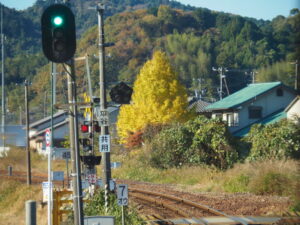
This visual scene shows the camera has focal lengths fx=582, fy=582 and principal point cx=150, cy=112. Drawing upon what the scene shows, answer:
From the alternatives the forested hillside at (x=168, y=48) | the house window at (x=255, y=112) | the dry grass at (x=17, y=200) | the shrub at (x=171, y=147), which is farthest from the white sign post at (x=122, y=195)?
the house window at (x=255, y=112)

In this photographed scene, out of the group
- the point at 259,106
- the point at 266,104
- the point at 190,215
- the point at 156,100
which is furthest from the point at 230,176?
the point at 266,104

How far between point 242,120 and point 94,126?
92.8 feet

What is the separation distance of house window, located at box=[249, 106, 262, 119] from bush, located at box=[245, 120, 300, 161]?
12.5m

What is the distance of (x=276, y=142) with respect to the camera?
31.1 metres

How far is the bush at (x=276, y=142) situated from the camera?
100 ft

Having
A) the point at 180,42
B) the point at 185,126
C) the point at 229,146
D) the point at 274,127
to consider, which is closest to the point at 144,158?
the point at 185,126

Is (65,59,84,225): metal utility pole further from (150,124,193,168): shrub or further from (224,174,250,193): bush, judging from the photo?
(150,124,193,168): shrub

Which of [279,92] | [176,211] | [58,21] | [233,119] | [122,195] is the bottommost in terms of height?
[176,211]

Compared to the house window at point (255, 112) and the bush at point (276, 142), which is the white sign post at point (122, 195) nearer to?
the bush at point (276, 142)

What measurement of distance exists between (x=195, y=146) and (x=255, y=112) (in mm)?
13389

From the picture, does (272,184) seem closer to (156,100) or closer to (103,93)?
(103,93)

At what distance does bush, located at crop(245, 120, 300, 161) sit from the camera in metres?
30.6

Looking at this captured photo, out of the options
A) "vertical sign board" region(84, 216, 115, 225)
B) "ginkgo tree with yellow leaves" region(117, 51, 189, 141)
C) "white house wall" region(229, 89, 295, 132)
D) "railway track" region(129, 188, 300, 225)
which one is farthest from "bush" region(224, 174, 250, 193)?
"white house wall" region(229, 89, 295, 132)

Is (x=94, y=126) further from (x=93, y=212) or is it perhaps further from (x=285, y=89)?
(x=285, y=89)
